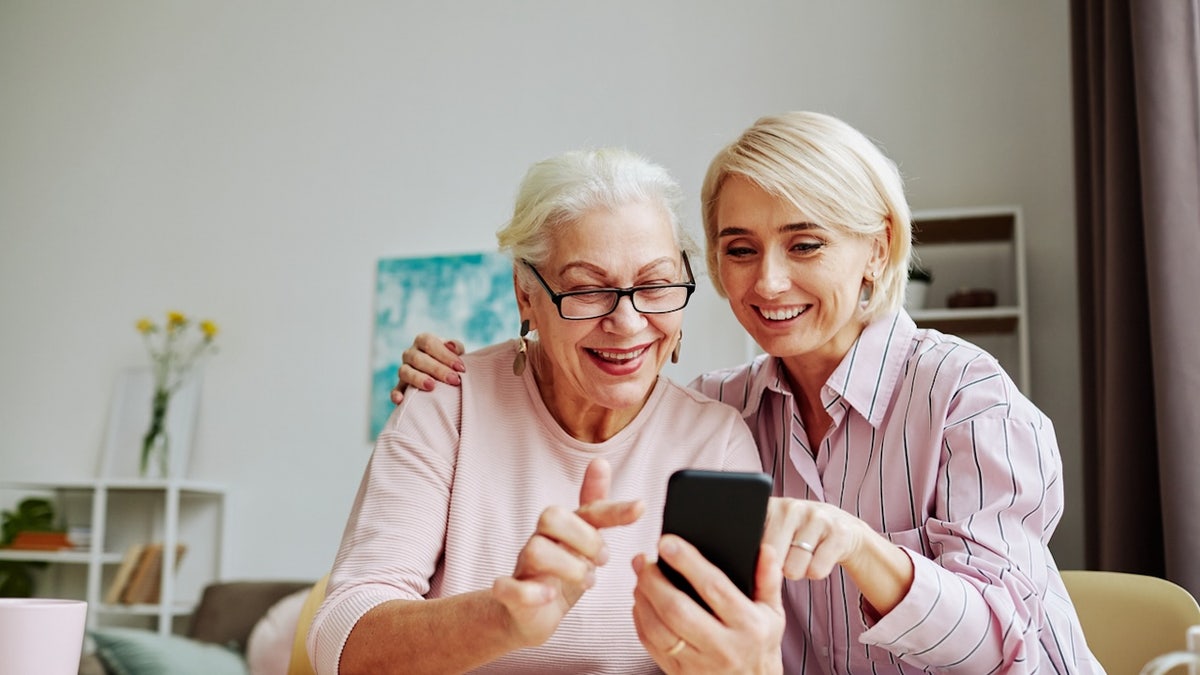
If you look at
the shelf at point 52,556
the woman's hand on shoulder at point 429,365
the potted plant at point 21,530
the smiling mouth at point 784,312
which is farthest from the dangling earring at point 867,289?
the potted plant at point 21,530

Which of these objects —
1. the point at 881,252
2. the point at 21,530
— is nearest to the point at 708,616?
the point at 881,252

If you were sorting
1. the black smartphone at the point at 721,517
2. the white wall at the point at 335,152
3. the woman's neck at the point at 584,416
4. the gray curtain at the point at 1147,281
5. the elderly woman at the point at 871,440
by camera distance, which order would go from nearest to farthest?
the black smartphone at the point at 721,517
the elderly woman at the point at 871,440
the woman's neck at the point at 584,416
the gray curtain at the point at 1147,281
the white wall at the point at 335,152

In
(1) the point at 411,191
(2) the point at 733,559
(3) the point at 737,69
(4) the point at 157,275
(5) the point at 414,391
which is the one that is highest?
(3) the point at 737,69

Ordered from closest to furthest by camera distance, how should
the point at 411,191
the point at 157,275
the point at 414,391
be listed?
the point at 414,391 → the point at 411,191 → the point at 157,275

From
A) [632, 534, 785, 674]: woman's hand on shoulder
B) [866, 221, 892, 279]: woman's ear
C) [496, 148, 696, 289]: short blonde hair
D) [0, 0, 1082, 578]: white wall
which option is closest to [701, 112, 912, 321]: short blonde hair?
[866, 221, 892, 279]: woman's ear

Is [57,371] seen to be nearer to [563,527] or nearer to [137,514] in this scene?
[137,514]

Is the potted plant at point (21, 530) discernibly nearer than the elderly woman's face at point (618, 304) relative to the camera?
No

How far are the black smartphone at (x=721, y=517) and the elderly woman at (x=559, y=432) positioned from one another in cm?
36

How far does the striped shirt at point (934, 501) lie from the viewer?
4.08ft

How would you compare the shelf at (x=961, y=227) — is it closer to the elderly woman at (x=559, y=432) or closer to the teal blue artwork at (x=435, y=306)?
the teal blue artwork at (x=435, y=306)

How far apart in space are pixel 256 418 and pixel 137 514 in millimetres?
681

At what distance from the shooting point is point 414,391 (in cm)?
156

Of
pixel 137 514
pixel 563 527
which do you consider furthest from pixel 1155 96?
pixel 137 514

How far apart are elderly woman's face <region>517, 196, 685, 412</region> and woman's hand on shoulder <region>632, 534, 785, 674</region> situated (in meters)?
0.52
